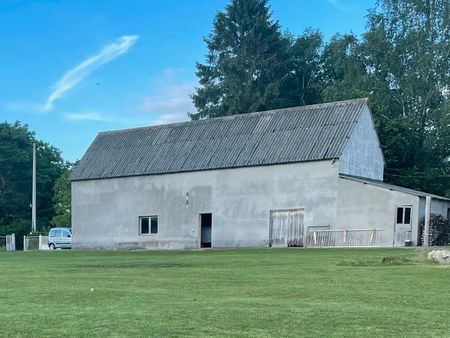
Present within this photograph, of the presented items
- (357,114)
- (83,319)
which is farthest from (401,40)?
(83,319)

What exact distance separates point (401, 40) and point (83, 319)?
148 ft

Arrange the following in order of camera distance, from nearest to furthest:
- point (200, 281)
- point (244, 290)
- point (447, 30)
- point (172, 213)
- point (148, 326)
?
point (148, 326)
point (244, 290)
point (200, 281)
point (172, 213)
point (447, 30)

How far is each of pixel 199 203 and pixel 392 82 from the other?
69.1 ft

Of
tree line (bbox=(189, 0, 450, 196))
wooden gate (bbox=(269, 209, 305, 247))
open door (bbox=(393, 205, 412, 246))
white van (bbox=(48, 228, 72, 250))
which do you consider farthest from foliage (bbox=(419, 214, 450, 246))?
white van (bbox=(48, 228, 72, 250))

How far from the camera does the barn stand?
32.8 m

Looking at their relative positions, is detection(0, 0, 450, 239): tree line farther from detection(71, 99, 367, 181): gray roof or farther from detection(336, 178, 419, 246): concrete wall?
detection(336, 178, 419, 246): concrete wall

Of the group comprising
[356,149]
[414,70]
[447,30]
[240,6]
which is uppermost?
[240,6]

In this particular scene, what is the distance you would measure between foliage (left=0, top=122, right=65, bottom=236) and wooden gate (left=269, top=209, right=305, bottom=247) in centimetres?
3596

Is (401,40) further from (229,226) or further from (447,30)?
(229,226)

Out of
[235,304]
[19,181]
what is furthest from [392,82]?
[235,304]

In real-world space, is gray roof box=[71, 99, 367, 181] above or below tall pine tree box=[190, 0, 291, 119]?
below

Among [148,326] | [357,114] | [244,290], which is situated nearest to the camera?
[148,326]

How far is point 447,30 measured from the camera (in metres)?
47.6

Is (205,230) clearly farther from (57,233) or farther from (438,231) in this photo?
(57,233)
